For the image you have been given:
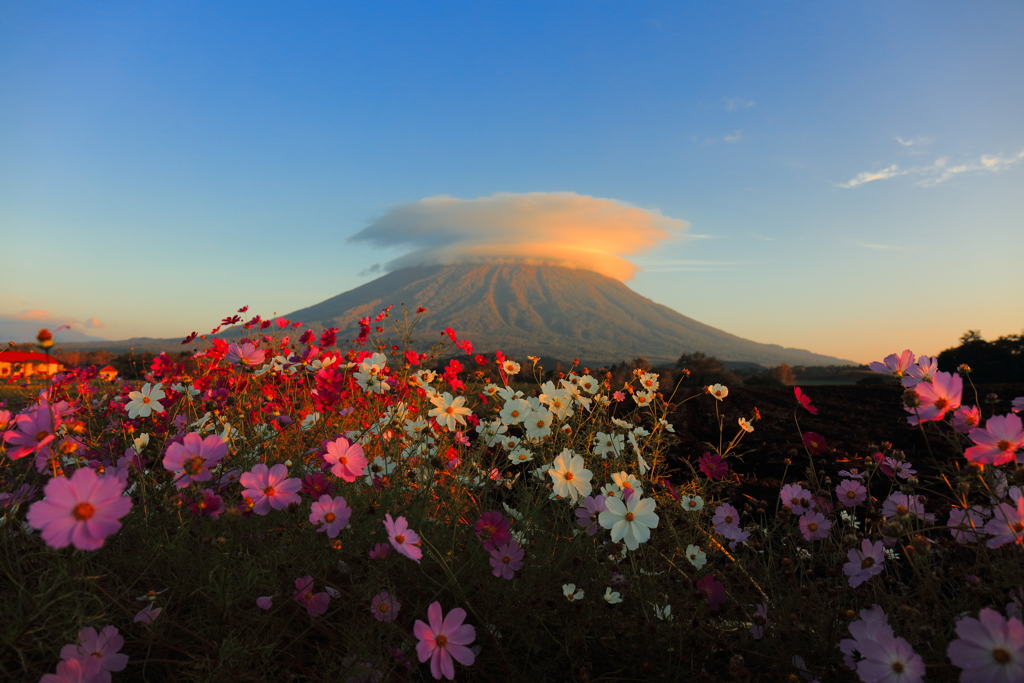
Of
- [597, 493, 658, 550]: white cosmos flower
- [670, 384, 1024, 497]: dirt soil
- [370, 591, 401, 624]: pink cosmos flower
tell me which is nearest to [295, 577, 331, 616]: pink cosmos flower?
[370, 591, 401, 624]: pink cosmos flower

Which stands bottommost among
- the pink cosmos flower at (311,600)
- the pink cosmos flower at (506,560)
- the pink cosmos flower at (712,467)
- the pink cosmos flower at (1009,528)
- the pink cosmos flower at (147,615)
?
the pink cosmos flower at (506,560)

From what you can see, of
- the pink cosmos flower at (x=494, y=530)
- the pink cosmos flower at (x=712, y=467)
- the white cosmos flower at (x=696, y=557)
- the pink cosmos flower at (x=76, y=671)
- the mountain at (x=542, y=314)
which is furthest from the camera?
the mountain at (x=542, y=314)

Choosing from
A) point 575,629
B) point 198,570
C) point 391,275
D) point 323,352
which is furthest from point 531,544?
point 391,275

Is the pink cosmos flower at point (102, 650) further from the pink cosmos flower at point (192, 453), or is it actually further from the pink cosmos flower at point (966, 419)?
the pink cosmos flower at point (966, 419)

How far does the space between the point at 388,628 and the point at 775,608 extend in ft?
3.34

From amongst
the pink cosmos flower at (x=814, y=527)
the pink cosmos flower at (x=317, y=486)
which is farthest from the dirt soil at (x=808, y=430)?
the pink cosmos flower at (x=317, y=486)

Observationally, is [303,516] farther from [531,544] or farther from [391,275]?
[391,275]

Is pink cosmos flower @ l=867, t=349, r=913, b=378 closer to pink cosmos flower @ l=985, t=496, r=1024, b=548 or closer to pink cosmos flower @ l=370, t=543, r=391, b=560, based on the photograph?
pink cosmos flower @ l=985, t=496, r=1024, b=548

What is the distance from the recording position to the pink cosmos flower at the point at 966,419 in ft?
4.53

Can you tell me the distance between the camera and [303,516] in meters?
1.76

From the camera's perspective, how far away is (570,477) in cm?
177

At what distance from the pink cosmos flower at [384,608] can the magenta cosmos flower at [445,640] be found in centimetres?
13

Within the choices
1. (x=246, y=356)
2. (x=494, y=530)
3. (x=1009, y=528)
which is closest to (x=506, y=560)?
(x=494, y=530)

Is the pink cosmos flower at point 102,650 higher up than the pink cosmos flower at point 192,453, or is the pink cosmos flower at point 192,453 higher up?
the pink cosmos flower at point 192,453
